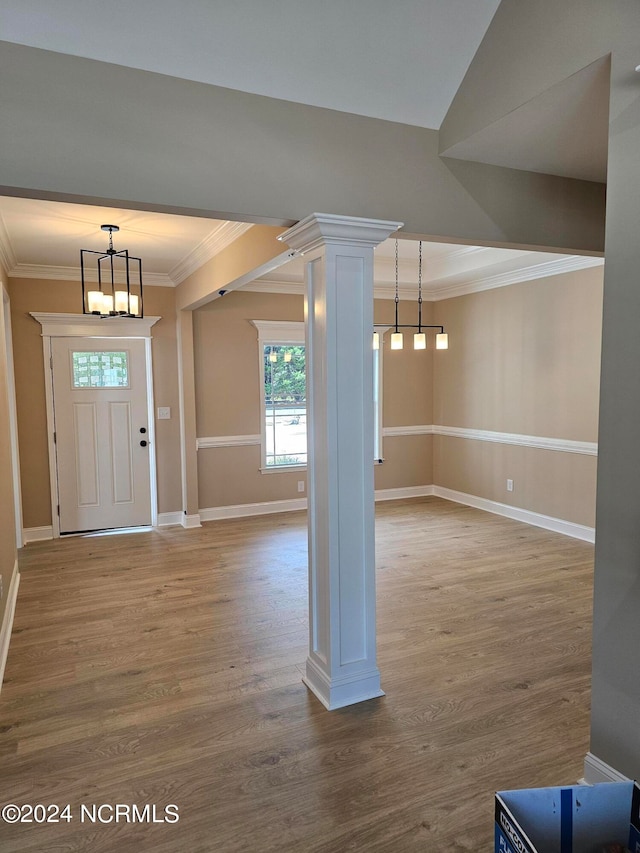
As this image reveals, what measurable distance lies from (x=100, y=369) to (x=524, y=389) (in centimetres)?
444

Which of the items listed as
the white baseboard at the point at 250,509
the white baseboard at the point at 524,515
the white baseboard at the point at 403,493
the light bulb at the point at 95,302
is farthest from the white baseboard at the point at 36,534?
the white baseboard at the point at 524,515

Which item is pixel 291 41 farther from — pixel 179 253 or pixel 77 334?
pixel 77 334

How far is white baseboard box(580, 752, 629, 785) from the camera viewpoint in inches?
76.3

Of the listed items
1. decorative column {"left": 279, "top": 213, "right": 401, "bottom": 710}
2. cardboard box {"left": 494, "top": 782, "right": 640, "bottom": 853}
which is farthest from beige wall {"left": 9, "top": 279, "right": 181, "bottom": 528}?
cardboard box {"left": 494, "top": 782, "right": 640, "bottom": 853}

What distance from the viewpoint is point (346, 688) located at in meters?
2.65

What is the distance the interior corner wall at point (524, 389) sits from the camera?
201 inches

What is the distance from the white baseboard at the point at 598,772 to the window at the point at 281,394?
4602 mm

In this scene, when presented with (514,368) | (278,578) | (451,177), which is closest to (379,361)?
(514,368)

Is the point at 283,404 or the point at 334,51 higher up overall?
the point at 334,51

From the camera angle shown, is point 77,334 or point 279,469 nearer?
point 77,334

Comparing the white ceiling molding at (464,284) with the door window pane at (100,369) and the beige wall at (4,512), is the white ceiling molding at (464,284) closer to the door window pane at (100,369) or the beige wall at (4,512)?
the door window pane at (100,369)

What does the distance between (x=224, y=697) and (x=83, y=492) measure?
3668mm

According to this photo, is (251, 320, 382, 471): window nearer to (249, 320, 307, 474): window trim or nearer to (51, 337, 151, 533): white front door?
(249, 320, 307, 474): window trim

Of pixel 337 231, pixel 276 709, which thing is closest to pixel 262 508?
pixel 276 709
